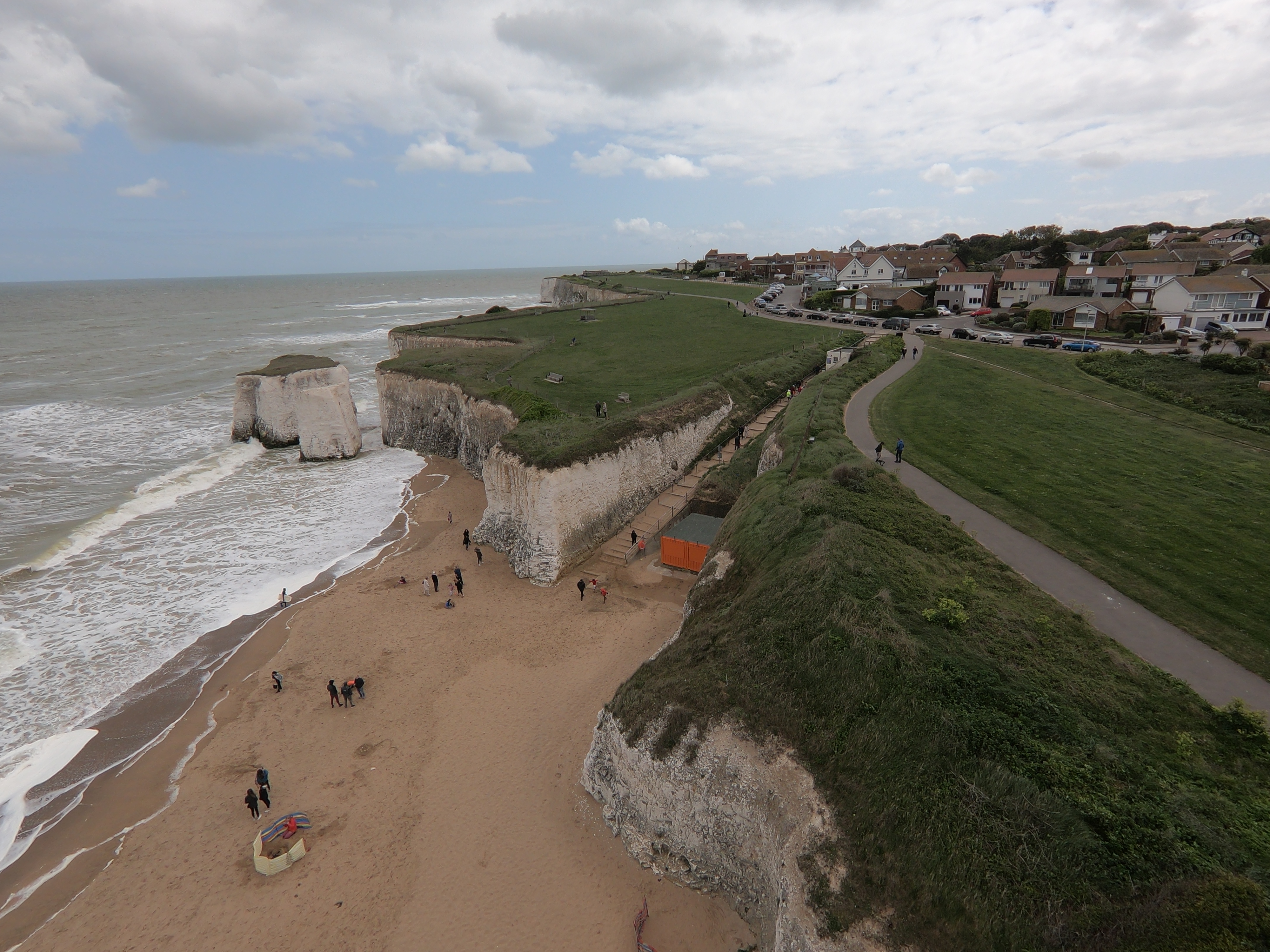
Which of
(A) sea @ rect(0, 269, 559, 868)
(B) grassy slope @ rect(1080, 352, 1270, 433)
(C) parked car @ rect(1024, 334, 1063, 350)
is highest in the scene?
(C) parked car @ rect(1024, 334, 1063, 350)

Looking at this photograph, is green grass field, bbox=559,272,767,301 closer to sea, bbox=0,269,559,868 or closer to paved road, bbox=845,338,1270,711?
sea, bbox=0,269,559,868

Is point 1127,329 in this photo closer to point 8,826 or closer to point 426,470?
point 426,470

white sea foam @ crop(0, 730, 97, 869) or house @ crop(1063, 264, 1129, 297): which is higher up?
house @ crop(1063, 264, 1129, 297)

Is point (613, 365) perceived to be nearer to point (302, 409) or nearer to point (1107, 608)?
point (302, 409)

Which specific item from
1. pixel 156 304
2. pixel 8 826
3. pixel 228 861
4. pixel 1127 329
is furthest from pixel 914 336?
pixel 156 304

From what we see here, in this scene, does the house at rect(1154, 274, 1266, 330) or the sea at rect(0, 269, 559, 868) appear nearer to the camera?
the sea at rect(0, 269, 559, 868)

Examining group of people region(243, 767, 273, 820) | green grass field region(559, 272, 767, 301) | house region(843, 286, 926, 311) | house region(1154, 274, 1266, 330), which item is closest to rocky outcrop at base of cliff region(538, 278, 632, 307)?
green grass field region(559, 272, 767, 301)

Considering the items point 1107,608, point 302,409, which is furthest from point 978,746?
point 302,409

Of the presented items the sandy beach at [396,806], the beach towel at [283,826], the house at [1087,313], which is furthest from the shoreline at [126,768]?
the house at [1087,313]
